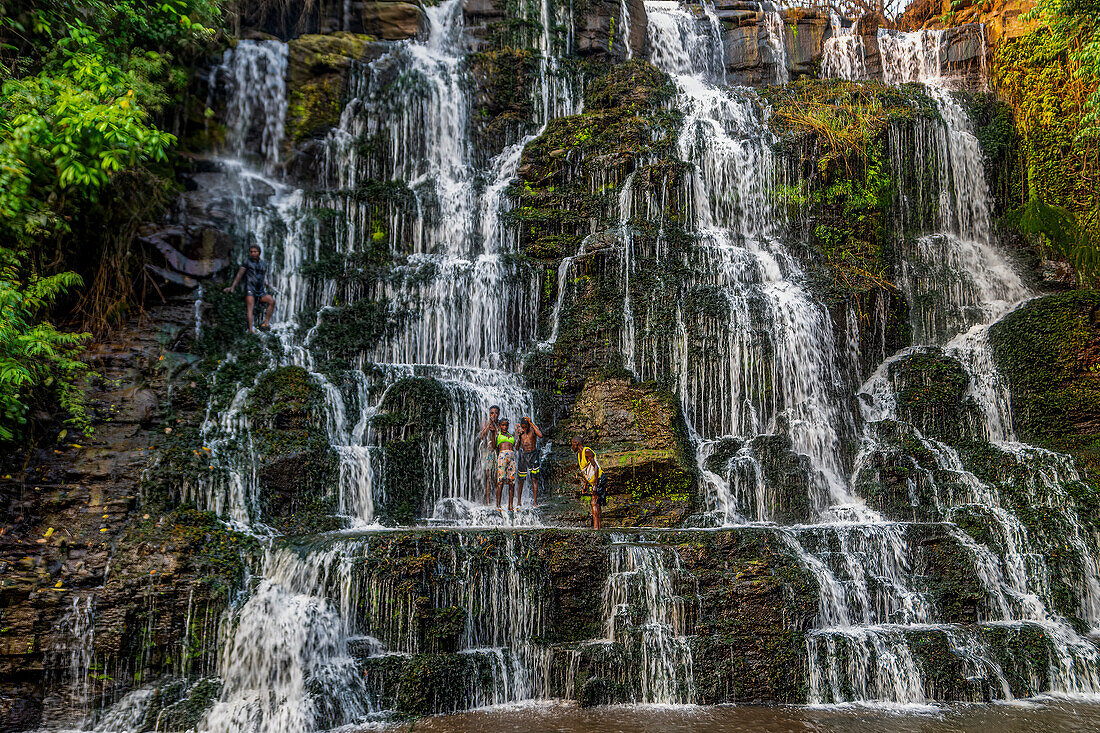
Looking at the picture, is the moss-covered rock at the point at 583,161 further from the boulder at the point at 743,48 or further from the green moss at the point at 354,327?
the boulder at the point at 743,48

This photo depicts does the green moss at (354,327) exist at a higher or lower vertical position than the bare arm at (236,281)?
lower

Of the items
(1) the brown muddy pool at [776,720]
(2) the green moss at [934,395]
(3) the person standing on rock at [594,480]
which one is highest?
(2) the green moss at [934,395]

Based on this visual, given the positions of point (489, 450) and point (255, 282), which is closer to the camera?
point (489, 450)

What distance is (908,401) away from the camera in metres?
13.1

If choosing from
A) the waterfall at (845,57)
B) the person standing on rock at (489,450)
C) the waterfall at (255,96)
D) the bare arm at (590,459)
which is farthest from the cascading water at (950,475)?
the waterfall at (255,96)

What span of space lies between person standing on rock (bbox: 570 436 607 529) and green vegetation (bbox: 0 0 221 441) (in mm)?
6830

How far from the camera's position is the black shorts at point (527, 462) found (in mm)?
11977

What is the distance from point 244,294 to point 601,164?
755cm

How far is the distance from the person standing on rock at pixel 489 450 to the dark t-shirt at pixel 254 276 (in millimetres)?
5122

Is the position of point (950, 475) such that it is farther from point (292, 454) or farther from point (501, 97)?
point (501, 97)

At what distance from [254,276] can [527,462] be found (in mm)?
6032

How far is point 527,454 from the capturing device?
12125 millimetres

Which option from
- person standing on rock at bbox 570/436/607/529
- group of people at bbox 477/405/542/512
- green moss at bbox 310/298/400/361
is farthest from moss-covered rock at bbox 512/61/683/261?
person standing on rock at bbox 570/436/607/529

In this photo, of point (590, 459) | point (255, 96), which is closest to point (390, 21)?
point (255, 96)
